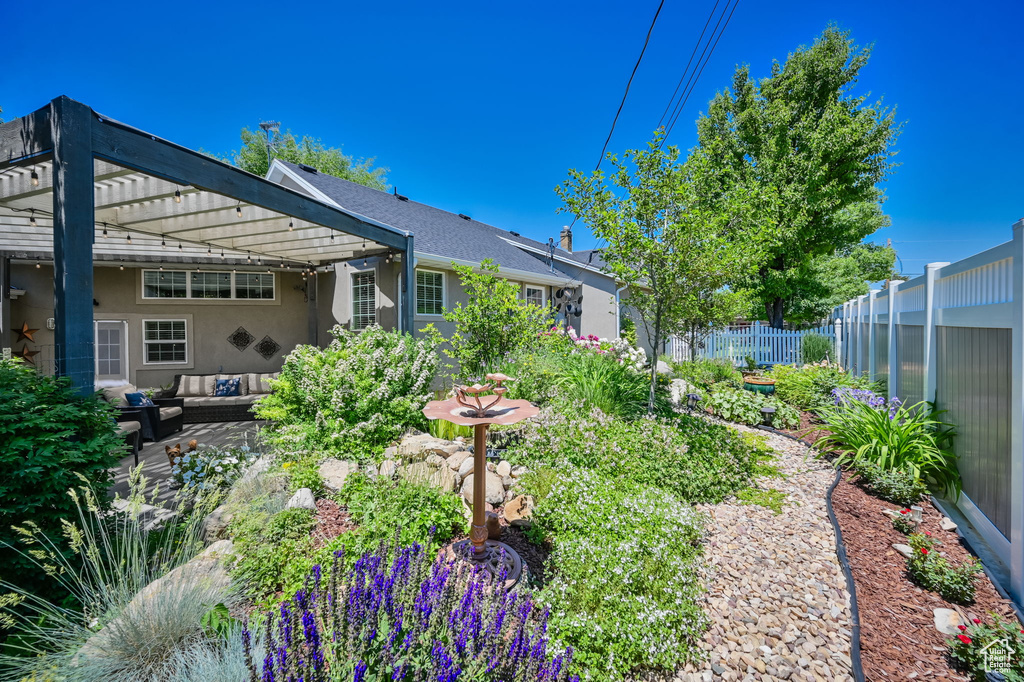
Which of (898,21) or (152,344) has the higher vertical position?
(898,21)

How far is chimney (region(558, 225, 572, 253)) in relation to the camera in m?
20.7

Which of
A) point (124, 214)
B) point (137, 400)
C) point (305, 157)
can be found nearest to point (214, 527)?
point (137, 400)

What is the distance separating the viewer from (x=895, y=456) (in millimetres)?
4461

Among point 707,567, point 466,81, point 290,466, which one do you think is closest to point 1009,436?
point 707,567

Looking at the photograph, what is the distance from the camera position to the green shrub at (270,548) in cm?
261

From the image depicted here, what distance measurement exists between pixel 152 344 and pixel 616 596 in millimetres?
11647

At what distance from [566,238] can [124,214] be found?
57.8ft

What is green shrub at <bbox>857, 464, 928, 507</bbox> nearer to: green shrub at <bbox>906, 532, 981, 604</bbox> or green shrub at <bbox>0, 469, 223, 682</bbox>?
green shrub at <bbox>906, 532, 981, 604</bbox>

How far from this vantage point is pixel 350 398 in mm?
5223

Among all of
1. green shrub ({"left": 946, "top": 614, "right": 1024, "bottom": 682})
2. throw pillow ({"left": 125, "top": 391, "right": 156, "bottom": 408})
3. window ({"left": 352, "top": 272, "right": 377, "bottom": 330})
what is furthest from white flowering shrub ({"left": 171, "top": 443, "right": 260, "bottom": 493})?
green shrub ({"left": 946, "top": 614, "right": 1024, "bottom": 682})

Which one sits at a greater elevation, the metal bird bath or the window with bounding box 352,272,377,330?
the window with bounding box 352,272,377,330

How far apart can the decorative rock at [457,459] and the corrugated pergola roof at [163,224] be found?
12.6 ft

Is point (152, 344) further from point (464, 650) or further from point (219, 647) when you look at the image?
point (464, 650)

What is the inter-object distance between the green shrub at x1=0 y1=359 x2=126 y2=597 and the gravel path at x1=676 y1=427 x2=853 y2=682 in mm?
4227
